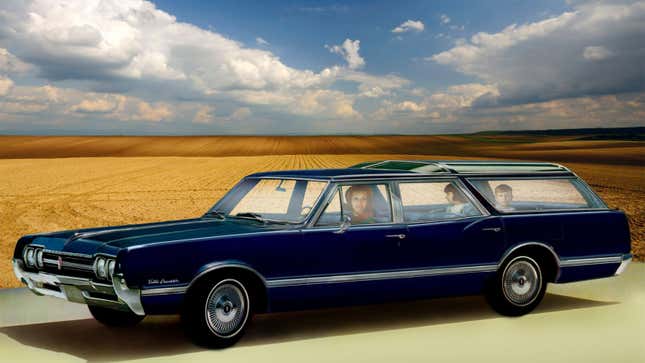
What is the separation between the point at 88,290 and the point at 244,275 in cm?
123

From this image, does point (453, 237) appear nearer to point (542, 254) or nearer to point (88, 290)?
point (542, 254)

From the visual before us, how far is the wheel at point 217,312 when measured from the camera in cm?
579

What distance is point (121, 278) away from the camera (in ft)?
18.1

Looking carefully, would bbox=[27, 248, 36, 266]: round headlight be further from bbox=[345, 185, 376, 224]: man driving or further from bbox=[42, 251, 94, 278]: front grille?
bbox=[345, 185, 376, 224]: man driving

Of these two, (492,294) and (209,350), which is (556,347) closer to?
(492,294)

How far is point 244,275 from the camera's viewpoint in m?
6.06

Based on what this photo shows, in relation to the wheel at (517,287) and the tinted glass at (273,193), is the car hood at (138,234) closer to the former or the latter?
the tinted glass at (273,193)

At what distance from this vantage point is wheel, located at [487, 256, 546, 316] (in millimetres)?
7203

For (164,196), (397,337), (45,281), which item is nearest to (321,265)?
(397,337)

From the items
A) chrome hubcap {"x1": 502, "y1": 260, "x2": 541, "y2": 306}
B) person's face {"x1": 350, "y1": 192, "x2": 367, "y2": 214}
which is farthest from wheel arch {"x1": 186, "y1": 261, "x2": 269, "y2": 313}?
chrome hubcap {"x1": 502, "y1": 260, "x2": 541, "y2": 306}

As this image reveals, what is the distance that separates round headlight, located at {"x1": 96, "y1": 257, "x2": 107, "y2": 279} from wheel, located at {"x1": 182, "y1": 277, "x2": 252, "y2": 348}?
2.18 ft

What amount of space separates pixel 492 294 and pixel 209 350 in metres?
2.91

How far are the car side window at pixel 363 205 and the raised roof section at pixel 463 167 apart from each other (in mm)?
526

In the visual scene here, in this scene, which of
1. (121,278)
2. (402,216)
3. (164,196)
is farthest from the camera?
(164,196)
